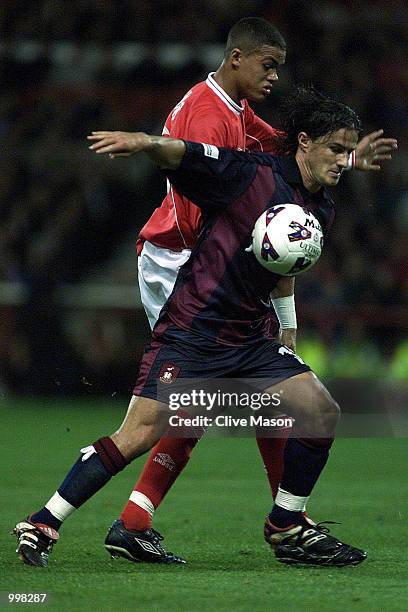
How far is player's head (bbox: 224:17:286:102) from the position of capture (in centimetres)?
605

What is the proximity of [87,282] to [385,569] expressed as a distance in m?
→ 9.98

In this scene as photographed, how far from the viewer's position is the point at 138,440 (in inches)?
204

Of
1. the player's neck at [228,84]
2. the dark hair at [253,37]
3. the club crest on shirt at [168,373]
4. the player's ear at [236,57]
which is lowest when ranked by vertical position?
the club crest on shirt at [168,373]

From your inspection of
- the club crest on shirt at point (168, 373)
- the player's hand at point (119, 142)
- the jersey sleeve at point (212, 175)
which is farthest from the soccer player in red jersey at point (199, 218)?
the player's hand at point (119, 142)

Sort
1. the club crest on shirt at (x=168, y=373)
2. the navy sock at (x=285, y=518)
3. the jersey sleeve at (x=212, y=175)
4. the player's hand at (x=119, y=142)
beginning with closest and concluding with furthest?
the player's hand at (x=119, y=142) < the jersey sleeve at (x=212, y=175) < the club crest on shirt at (x=168, y=373) < the navy sock at (x=285, y=518)

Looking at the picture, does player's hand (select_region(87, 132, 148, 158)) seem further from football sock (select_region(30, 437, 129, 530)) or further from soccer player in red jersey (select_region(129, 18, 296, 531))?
football sock (select_region(30, 437, 129, 530))

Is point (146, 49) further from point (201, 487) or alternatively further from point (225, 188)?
point (225, 188)

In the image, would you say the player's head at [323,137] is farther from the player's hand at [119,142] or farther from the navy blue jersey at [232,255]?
the player's hand at [119,142]

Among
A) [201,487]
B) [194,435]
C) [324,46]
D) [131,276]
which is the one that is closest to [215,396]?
[194,435]

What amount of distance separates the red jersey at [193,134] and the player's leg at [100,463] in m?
0.93

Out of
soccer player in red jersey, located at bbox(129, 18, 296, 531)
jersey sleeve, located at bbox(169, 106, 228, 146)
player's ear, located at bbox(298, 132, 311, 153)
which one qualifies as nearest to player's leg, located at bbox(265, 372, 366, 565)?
soccer player in red jersey, located at bbox(129, 18, 296, 531)

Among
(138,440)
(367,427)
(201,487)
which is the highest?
(138,440)

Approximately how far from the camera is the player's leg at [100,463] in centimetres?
516

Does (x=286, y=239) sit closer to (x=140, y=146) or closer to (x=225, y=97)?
(x=140, y=146)
